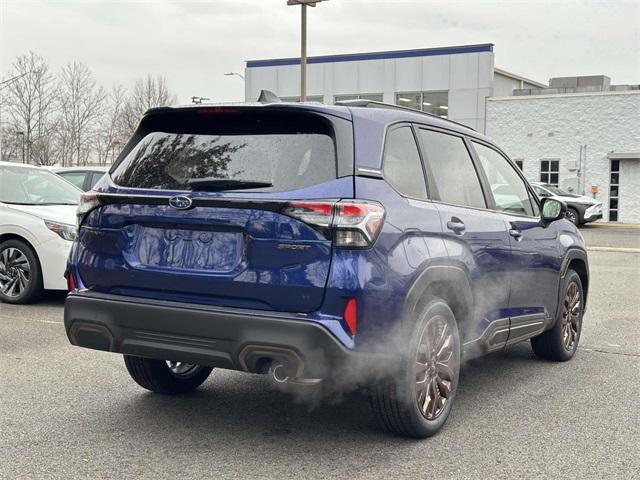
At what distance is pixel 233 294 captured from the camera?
3883 millimetres

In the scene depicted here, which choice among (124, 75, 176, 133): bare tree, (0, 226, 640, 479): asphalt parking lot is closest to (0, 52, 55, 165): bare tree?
(124, 75, 176, 133): bare tree

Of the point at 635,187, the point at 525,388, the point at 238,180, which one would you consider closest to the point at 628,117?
the point at 635,187

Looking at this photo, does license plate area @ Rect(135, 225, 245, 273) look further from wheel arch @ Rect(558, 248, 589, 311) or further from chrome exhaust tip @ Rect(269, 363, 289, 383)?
wheel arch @ Rect(558, 248, 589, 311)

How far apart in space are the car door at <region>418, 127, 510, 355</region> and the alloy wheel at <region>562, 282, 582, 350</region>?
1370 millimetres

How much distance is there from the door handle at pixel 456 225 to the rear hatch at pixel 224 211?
0.92 m

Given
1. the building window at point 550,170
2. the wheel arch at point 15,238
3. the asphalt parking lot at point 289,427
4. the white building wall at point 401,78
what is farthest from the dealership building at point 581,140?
the asphalt parking lot at point 289,427

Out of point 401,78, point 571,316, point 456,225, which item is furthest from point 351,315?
point 401,78

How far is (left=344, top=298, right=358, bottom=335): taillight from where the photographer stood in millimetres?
3742

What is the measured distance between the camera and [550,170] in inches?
1320

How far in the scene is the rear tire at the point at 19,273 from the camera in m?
8.66

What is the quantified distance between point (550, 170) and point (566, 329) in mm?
28370

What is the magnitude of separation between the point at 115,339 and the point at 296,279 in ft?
3.46

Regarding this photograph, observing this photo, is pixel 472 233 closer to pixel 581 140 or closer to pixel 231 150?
Result: pixel 231 150

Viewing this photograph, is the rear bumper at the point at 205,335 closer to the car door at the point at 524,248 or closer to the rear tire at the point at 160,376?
the rear tire at the point at 160,376
